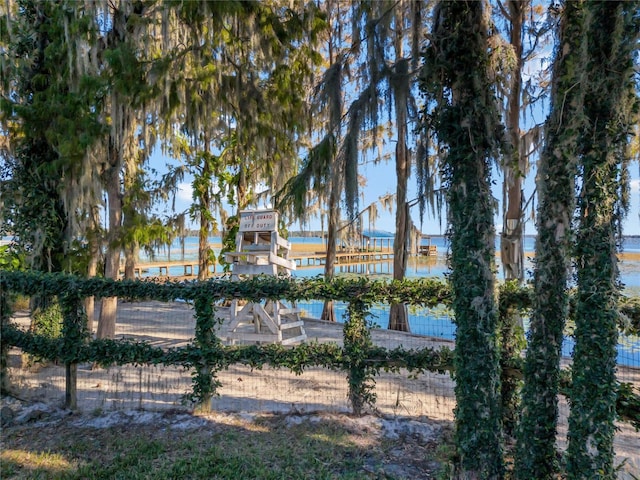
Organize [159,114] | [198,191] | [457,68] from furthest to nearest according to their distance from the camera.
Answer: [198,191], [159,114], [457,68]

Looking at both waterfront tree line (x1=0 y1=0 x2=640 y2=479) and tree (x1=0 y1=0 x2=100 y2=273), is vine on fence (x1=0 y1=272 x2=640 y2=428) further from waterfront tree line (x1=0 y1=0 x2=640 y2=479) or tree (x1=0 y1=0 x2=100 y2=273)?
tree (x1=0 y1=0 x2=100 y2=273)

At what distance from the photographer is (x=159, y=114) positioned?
5.61 metres

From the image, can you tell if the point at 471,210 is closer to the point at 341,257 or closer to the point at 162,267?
the point at 162,267

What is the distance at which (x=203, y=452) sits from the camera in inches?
119

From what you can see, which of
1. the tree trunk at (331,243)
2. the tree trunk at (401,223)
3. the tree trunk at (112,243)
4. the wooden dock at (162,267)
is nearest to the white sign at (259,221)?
the tree trunk at (331,243)

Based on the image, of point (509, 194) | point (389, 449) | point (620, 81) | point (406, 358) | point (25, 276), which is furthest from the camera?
Result: point (509, 194)

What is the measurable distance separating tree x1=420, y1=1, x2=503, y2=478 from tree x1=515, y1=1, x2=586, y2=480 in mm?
203

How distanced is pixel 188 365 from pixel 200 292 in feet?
2.25

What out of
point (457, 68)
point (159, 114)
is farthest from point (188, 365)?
point (159, 114)

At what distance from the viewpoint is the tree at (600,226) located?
176 cm

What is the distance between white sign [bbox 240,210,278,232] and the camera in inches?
235

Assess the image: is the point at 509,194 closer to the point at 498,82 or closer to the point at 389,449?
the point at 498,82

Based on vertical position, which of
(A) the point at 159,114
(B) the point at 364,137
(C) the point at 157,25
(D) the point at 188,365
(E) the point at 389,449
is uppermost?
(C) the point at 157,25

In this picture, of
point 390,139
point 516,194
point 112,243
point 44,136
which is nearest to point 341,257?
point 390,139
